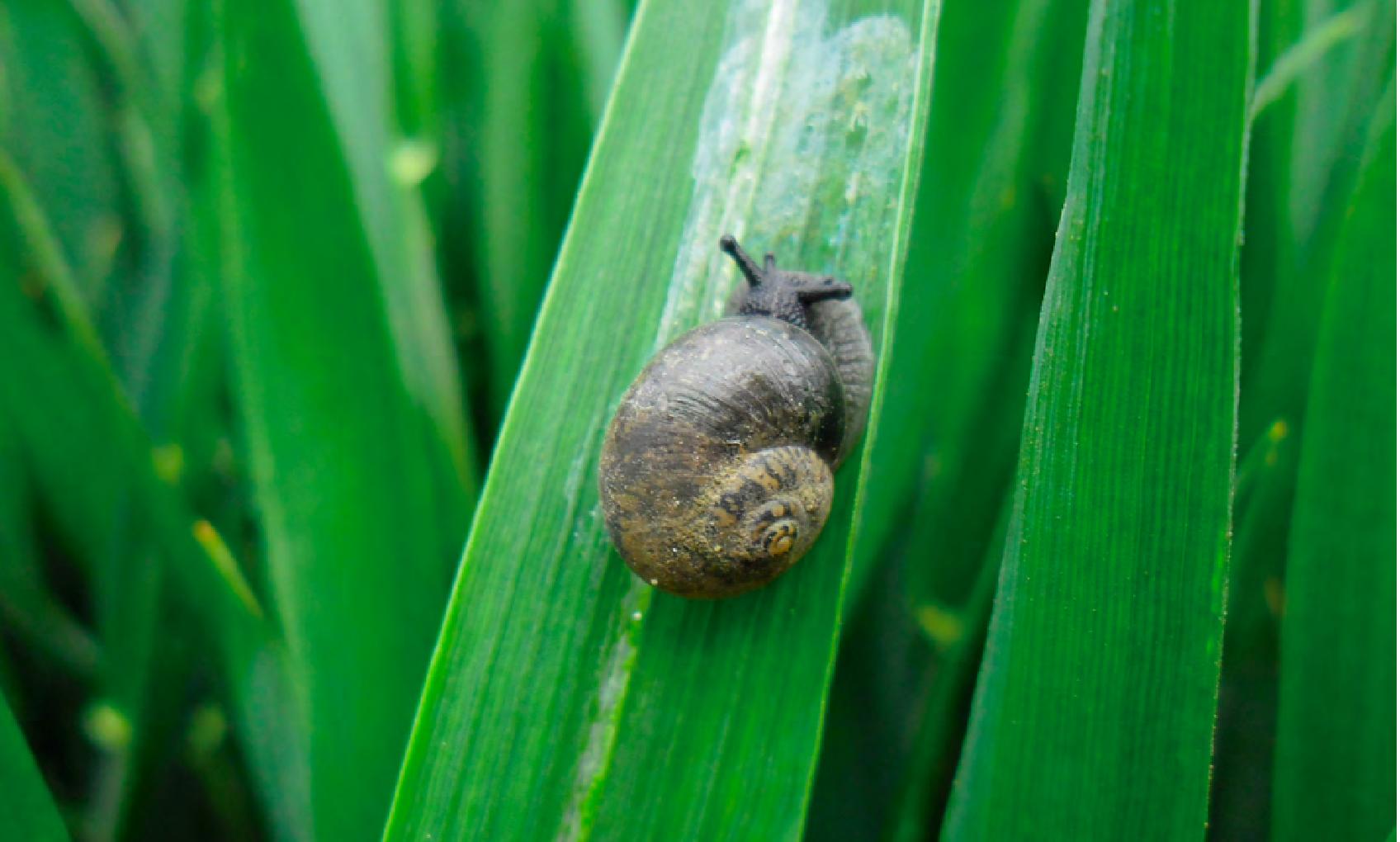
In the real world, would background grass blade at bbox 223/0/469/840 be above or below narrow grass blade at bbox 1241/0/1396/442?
below

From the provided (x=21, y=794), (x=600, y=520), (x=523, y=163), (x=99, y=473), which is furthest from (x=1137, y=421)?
(x=99, y=473)

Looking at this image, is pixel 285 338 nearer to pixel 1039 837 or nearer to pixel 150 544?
pixel 150 544

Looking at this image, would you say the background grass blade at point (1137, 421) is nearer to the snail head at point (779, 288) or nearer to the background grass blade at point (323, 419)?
the snail head at point (779, 288)

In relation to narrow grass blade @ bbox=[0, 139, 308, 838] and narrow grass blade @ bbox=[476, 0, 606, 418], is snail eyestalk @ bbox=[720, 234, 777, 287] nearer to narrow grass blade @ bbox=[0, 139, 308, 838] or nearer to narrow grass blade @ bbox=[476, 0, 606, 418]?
narrow grass blade @ bbox=[476, 0, 606, 418]

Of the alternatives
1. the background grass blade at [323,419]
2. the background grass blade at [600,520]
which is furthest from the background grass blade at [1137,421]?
the background grass blade at [323,419]

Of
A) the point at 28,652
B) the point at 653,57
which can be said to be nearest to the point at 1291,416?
the point at 653,57

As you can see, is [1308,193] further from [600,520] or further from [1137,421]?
[600,520]

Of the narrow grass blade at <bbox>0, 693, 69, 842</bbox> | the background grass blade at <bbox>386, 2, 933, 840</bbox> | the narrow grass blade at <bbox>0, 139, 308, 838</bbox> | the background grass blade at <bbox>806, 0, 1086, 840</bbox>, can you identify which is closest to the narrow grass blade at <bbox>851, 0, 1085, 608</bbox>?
the background grass blade at <bbox>806, 0, 1086, 840</bbox>
